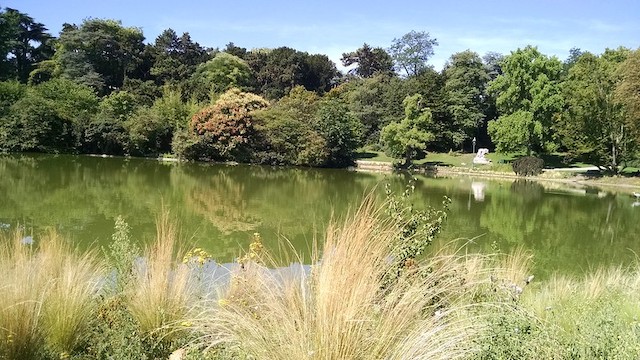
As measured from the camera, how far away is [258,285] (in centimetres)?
218

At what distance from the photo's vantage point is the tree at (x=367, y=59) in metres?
50.8

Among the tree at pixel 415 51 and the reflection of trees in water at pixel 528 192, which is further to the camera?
the tree at pixel 415 51

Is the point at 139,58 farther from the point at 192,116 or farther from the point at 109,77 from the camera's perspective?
the point at 192,116

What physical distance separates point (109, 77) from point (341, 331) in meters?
43.6

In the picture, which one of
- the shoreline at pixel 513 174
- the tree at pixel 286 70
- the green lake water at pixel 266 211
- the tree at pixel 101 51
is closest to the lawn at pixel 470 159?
the shoreline at pixel 513 174

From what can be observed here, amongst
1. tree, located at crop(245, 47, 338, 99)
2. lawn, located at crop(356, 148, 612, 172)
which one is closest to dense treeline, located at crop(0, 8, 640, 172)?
lawn, located at crop(356, 148, 612, 172)

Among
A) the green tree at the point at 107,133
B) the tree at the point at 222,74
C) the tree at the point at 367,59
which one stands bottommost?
the green tree at the point at 107,133

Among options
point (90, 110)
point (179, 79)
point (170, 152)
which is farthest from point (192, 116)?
point (179, 79)

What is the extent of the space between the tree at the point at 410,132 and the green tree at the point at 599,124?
7.88m

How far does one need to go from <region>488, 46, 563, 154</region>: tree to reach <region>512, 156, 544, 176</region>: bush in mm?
1436

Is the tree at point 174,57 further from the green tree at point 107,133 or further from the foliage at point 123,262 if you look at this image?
the foliage at point 123,262

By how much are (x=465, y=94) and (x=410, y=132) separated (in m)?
7.97

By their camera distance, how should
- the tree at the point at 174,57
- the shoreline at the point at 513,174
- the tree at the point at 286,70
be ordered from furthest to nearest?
the tree at the point at 286,70, the tree at the point at 174,57, the shoreline at the point at 513,174

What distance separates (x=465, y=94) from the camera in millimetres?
36062
